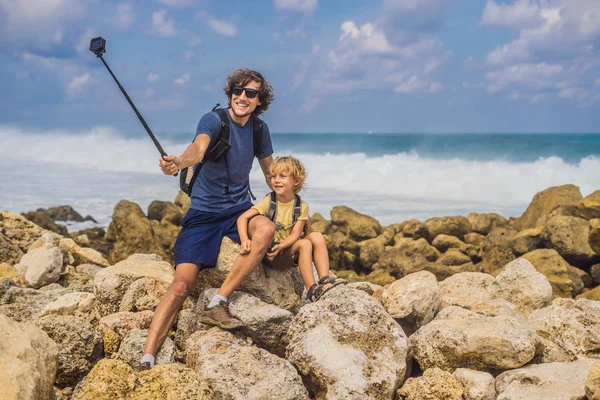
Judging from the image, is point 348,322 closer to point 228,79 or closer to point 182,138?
point 228,79

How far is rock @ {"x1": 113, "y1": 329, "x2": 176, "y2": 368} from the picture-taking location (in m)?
4.59

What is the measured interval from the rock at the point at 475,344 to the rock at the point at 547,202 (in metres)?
9.18

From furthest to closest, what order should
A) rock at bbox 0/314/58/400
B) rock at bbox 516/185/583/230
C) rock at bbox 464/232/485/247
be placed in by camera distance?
1. rock at bbox 464/232/485/247
2. rock at bbox 516/185/583/230
3. rock at bbox 0/314/58/400

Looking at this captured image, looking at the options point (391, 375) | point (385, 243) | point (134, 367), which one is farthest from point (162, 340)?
point (385, 243)

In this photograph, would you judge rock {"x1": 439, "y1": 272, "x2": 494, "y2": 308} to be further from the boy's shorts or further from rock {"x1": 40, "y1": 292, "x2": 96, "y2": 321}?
rock {"x1": 40, "y1": 292, "x2": 96, "y2": 321}

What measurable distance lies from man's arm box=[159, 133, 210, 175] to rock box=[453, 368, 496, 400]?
2526 millimetres

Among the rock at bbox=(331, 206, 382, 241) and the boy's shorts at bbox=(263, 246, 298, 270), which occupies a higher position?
the boy's shorts at bbox=(263, 246, 298, 270)

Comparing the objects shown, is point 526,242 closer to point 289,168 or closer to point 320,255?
point 320,255

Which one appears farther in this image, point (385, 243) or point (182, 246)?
point (385, 243)

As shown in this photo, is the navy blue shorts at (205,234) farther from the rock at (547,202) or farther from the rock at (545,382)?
the rock at (547,202)

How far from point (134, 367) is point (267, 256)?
1.33m

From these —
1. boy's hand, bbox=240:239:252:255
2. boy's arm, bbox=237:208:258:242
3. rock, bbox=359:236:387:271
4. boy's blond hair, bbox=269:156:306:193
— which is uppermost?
boy's blond hair, bbox=269:156:306:193

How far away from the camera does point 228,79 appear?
5141 millimetres

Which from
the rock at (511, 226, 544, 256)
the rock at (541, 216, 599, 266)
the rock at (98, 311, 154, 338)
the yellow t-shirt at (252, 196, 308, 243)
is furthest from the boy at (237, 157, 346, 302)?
the rock at (511, 226, 544, 256)
